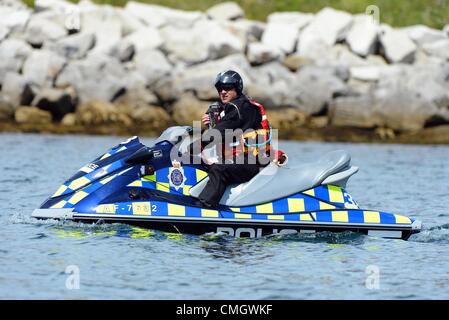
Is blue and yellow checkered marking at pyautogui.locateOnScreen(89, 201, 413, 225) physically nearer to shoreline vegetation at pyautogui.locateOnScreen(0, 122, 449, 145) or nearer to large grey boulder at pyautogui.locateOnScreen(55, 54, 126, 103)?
shoreline vegetation at pyautogui.locateOnScreen(0, 122, 449, 145)

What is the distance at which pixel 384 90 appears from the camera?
99.7ft

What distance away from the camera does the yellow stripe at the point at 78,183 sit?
1187 centimetres

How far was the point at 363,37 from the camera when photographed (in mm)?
34844

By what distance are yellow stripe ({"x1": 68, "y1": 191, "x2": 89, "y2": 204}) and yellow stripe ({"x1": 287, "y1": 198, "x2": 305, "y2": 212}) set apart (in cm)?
242

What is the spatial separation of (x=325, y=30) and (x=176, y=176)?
2468cm

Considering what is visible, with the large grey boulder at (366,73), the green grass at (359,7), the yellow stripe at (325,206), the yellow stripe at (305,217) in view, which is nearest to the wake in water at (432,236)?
the yellow stripe at (325,206)

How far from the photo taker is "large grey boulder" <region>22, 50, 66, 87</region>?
3067 centimetres

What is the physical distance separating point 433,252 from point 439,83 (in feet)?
67.6

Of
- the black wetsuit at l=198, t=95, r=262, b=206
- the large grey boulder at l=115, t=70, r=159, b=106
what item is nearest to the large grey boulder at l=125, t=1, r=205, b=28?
the large grey boulder at l=115, t=70, r=159, b=106

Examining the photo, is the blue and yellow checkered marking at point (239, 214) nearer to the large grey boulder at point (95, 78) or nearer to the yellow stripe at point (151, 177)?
the yellow stripe at point (151, 177)

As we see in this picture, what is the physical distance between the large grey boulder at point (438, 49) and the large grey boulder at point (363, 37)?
2002 mm

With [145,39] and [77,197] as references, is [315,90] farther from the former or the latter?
[77,197]

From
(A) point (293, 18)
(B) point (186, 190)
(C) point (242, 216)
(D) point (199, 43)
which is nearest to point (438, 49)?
(A) point (293, 18)
